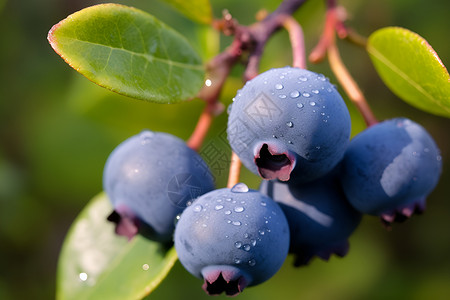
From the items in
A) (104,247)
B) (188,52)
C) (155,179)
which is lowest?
(104,247)

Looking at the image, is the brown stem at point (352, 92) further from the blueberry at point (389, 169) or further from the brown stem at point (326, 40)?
the blueberry at point (389, 169)

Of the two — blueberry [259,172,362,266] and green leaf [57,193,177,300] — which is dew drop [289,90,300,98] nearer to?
blueberry [259,172,362,266]

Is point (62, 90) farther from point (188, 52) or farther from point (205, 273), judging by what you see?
point (205, 273)

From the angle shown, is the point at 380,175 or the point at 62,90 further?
the point at 62,90

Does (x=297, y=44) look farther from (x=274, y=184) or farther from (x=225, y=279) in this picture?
(x=225, y=279)

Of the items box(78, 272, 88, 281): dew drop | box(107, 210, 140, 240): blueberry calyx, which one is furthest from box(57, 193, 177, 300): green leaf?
box(107, 210, 140, 240): blueberry calyx

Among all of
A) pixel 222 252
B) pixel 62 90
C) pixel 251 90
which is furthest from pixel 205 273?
pixel 62 90

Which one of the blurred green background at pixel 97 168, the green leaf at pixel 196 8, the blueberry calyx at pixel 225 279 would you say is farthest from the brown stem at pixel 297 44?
the blurred green background at pixel 97 168
